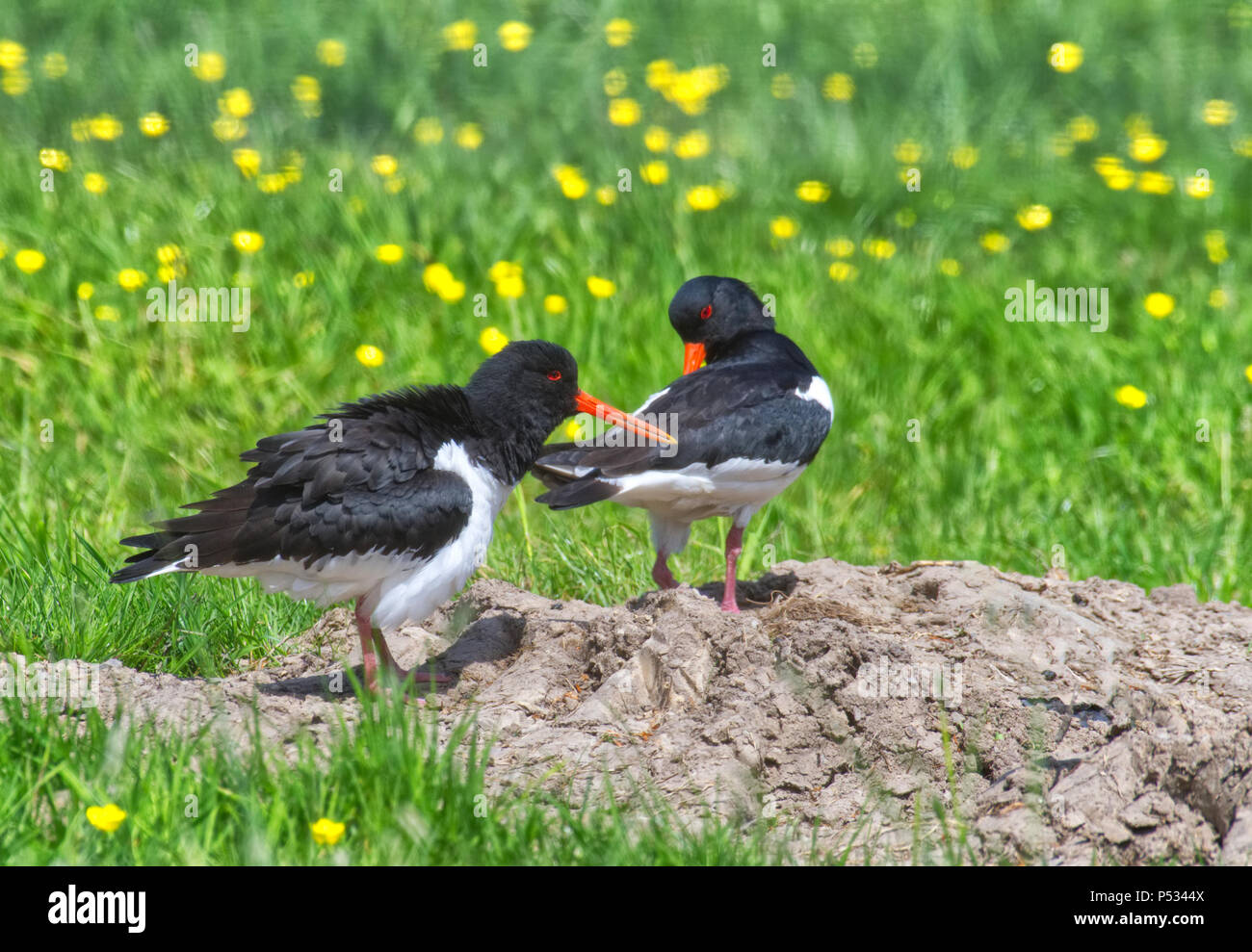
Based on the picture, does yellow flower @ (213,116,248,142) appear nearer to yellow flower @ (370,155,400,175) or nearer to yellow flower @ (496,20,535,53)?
yellow flower @ (370,155,400,175)

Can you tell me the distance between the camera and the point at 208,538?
4094mm

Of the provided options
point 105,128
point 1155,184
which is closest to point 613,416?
point 105,128

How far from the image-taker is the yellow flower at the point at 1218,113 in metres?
9.19

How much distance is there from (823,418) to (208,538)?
7.37ft

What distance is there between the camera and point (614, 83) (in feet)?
29.3

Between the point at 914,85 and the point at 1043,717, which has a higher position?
the point at 914,85

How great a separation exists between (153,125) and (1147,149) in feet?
18.8

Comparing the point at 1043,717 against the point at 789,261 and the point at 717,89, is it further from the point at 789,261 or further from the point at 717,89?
the point at 717,89

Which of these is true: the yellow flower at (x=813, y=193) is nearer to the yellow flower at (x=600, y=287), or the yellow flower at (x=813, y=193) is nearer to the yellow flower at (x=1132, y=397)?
the yellow flower at (x=600, y=287)

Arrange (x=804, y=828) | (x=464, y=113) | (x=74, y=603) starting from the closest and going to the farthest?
1. (x=804, y=828)
2. (x=74, y=603)
3. (x=464, y=113)

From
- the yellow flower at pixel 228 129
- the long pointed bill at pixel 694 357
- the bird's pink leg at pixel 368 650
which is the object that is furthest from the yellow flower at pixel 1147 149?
the bird's pink leg at pixel 368 650

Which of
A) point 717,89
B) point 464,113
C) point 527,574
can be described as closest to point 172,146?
point 464,113

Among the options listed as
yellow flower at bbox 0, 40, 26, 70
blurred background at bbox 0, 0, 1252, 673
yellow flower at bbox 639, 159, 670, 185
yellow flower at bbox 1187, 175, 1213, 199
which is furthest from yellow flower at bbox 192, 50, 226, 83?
yellow flower at bbox 1187, 175, 1213, 199

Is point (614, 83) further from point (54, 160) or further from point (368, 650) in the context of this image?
point (368, 650)
